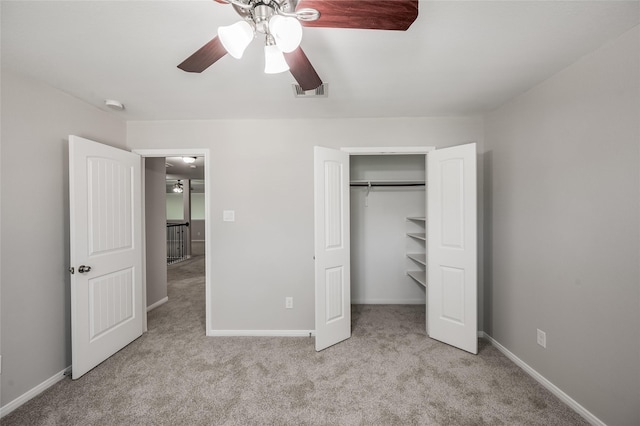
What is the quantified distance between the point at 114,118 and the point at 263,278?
90.4 inches

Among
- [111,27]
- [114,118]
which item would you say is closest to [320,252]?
[111,27]

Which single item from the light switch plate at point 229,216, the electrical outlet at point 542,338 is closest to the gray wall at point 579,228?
the electrical outlet at point 542,338

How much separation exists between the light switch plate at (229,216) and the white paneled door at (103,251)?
2.89ft

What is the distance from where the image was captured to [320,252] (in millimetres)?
2484

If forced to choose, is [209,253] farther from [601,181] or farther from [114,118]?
[601,181]

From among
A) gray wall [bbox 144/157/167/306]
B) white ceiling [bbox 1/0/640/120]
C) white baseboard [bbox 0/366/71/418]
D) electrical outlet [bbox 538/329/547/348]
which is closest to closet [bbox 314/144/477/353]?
electrical outlet [bbox 538/329/547/348]

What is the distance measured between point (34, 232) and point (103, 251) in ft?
1.54

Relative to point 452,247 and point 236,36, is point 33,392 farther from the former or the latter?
point 452,247

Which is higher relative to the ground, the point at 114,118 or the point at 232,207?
the point at 114,118

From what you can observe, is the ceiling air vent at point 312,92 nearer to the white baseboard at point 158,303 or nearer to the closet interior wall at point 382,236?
the closet interior wall at point 382,236

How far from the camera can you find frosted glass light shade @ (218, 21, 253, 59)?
3.29ft

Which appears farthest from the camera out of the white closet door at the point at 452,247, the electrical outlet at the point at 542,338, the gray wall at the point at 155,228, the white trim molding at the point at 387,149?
the gray wall at the point at 155,228

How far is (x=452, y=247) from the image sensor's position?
252cm

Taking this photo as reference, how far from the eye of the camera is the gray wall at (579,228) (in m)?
1.46
